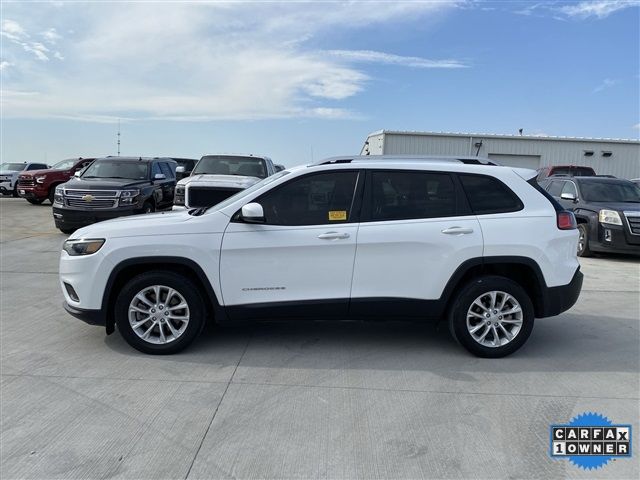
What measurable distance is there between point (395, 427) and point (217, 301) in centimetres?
191

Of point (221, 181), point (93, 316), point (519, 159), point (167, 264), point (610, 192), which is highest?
point (519, 159)

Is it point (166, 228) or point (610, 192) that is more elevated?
point (610, 192)

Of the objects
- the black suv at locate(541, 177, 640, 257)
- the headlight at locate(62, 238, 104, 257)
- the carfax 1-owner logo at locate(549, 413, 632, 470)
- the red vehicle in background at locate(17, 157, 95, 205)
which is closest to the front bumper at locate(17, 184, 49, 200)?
the red vehicle in background at locate(17, 157, 95, 205)

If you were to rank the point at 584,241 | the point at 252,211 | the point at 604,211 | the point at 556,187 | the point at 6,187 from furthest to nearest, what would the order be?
the point at 6,187 < the point at 556,187 < the point at 584,241 < the point at 604,211 < the point at 252,211

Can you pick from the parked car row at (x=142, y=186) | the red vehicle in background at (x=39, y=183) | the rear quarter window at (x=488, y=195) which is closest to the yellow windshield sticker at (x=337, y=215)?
the rear quarter window at (x=488, y=195)

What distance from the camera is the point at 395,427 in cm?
337

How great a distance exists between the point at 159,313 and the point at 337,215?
179 centimetres

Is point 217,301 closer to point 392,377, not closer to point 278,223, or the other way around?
point 278,223

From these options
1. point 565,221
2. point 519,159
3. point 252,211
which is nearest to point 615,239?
point 565,221

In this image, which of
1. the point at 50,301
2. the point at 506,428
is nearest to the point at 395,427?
the point at 506,428

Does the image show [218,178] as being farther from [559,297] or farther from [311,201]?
[559,297]

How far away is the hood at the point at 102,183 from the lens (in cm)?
1117

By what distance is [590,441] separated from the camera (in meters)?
3.31

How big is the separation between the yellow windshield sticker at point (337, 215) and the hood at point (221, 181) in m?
5.98
